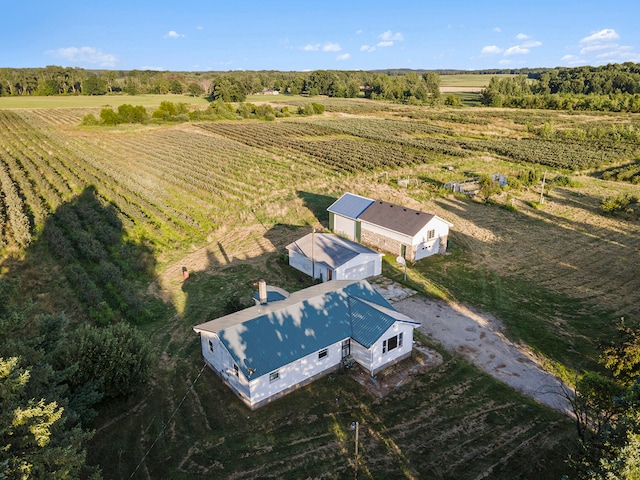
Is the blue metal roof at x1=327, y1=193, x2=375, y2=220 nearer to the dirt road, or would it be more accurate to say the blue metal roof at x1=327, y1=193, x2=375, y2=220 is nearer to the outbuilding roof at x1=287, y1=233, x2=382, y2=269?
the outbuilding roof at x1=287, y1=233, x2=382, y2=269

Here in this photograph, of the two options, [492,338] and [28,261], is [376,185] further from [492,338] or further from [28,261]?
[28,261]

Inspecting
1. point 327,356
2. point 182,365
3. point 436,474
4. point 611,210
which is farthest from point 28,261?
point 611,210

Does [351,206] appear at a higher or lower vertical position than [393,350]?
higher

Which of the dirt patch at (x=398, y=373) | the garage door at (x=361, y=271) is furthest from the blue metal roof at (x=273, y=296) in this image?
the garage door at (x=361, y=271)

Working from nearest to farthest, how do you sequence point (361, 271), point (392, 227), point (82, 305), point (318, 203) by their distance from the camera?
point (82, 305) < point (361, 271) < point (392, 227) < point (318, 203)

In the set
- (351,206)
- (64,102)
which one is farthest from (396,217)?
(64,102)

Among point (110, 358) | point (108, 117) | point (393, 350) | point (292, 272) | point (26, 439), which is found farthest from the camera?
point (108, 117)

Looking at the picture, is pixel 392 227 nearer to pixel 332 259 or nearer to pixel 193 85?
pixel 332 259
